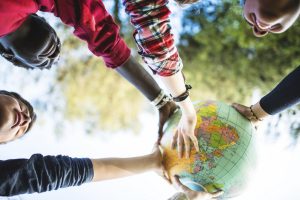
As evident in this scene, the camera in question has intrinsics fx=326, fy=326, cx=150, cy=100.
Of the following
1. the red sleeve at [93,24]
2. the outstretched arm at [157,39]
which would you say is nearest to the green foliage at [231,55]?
the red sleeve at [93,24]

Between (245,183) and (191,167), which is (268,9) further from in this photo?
(245,183)

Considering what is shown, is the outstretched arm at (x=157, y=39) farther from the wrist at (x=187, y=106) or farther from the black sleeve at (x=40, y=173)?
the black sleeve at (x=40, y=173)

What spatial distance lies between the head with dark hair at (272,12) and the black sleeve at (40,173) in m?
0.95

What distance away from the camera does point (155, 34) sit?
3.77 ft

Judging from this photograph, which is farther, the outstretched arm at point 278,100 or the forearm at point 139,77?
the forearm at point 139,77

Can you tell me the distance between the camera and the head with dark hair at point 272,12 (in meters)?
0.81

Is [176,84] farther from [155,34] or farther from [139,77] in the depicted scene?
[139,77]

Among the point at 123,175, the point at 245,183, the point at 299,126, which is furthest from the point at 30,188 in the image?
the point at 299,126

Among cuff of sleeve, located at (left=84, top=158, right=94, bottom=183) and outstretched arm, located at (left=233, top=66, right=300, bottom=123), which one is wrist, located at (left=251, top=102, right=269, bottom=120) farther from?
cuff of sleeve, located at (left=84, top=158, right=94, bottom=183)

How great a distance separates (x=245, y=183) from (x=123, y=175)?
1.93 feet

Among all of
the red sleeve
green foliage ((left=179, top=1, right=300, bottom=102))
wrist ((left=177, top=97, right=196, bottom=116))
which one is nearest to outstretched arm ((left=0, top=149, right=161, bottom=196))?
wrist ((left=177, top=97, right=196, bottom=116))

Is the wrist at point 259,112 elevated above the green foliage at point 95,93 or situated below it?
above

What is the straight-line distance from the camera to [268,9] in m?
0.83

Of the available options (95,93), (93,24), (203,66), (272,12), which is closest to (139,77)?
Result: (93,24)
